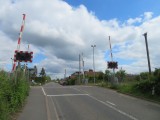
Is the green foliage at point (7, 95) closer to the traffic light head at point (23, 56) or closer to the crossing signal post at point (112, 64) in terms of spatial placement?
the traffic light head at point (23, 56)

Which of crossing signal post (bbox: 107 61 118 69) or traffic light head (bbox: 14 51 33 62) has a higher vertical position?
crossing signal post (bbox: 107 61 118 69)

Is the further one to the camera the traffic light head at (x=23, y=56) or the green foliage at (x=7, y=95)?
the traffic light head at (x=23, y=56)

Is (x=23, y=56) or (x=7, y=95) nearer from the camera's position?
(x=7, y=95)

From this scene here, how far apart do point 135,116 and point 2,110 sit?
6.93 meters

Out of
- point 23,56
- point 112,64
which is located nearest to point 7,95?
point 23,56

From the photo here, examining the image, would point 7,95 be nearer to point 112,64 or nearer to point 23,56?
point 23,56

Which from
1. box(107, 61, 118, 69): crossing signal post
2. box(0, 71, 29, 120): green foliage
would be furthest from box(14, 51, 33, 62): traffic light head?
box(107, 61, 118, 69): crossing signal post

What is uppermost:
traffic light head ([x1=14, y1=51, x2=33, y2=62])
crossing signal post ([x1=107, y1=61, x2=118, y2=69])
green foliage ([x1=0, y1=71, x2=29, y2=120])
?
crossing signal post ([x1=107, y1=61, x2=118, y2=69])

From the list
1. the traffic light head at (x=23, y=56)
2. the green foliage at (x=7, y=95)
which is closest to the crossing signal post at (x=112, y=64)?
the traffic light head at (x=23, y=56)

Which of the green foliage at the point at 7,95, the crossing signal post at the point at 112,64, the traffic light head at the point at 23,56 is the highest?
the crossing signal post at the point at 112,64

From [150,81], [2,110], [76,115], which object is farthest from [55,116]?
[150,81]

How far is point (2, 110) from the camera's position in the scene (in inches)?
446

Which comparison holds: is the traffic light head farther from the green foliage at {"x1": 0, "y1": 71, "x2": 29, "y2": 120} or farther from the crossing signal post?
the crossing signal post

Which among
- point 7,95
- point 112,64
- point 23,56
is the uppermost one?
point 112,64
